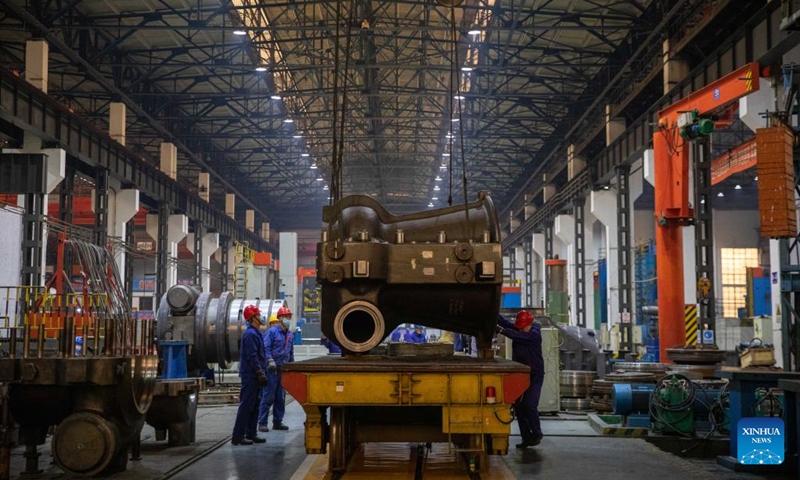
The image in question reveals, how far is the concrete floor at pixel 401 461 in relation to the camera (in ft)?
27.7

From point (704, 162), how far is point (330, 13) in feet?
38.7

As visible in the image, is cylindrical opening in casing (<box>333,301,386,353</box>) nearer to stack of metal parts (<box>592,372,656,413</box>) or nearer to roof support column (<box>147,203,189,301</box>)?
stack of metal parts (<box>592,372,656,413</box>)

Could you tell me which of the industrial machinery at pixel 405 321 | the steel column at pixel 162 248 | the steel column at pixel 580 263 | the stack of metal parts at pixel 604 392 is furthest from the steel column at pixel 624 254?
the industrial machinery at pixel 405 321

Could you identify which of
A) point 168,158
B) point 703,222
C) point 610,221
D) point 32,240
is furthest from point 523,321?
point 168,158

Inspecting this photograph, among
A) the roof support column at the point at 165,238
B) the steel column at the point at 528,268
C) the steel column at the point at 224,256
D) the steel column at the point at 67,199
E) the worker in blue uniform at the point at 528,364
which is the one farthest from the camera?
the steel column at the point at 528,268

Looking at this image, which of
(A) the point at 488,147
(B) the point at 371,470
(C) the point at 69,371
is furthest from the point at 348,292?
(A) the point at 488,147

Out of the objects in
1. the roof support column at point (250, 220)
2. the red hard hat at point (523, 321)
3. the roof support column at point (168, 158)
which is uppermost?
the roof support column at point (168, 158)

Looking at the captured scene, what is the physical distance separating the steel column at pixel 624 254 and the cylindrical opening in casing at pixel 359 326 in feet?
62.0

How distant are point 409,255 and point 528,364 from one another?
12.4ft

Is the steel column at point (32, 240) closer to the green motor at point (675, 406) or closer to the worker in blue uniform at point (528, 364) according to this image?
the worker in blue uniform at point (528, 364)

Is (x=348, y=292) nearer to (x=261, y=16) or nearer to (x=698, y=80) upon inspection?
(x=698, y=80)

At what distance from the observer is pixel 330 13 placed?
81.1 feet

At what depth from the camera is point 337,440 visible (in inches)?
271

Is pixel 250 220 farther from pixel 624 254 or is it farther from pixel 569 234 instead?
pixel 624 254
